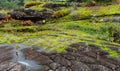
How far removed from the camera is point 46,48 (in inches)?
467

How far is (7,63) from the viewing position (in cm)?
1023

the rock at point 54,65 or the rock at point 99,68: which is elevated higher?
the rock at point 54,65

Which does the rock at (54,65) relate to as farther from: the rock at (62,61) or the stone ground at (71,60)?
the rock at (62,61)

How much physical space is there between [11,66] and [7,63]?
15.0 inches

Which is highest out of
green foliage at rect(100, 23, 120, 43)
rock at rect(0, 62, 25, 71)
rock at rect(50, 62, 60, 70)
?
rock at rect(0, 62, 25, 71)

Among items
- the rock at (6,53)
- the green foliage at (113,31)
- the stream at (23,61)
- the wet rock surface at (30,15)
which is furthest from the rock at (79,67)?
the wet rock surface at (30,15)

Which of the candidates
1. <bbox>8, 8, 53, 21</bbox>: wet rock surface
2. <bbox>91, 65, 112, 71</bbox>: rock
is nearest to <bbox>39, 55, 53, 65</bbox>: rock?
Result: <bbox>91, 65, 112, 71</bbox>: rock

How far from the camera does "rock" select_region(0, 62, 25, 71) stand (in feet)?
32.0

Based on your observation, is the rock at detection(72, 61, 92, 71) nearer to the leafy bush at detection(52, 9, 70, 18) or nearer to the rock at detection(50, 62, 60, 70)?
the rock at detection(50, 62, 60, 70)

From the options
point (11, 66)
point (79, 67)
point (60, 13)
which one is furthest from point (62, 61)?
point (60, 13)

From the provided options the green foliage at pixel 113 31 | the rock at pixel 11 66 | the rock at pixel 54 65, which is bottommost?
the green foliage at pixel 113 31

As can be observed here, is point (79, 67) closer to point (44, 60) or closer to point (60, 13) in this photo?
point (44, 60)

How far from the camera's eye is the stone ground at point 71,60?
997 cm

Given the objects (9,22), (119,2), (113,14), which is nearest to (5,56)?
(9,22)
